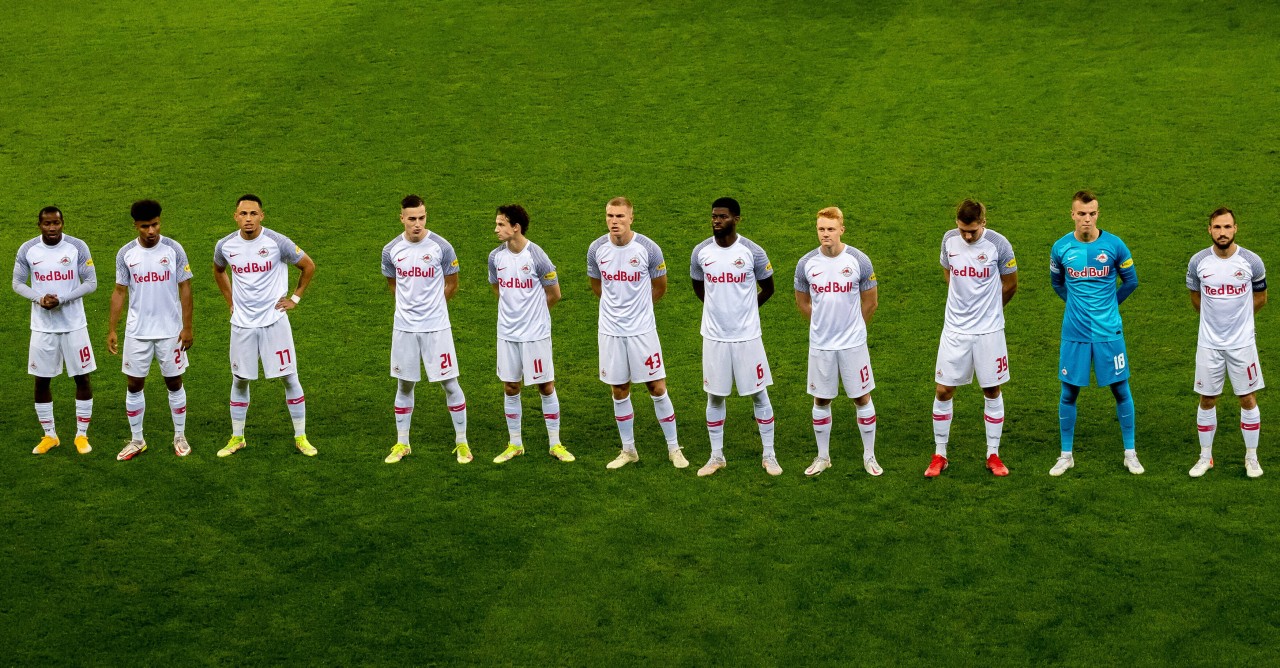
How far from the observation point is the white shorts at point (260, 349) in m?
10.1

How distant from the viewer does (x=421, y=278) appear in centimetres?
997

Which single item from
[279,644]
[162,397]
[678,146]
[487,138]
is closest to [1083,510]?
[279,644]

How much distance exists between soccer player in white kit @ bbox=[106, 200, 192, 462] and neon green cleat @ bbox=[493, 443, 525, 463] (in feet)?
8.30

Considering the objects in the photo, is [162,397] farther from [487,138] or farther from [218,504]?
[487,138]

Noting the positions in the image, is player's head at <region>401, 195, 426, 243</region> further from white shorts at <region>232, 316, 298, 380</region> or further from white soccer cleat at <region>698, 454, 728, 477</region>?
white soccer cleat at <region>698, 454, 728, 477</region>

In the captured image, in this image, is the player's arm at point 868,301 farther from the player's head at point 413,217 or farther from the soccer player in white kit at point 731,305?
the player's head at point 413,217

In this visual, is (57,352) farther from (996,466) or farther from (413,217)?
(996,466)

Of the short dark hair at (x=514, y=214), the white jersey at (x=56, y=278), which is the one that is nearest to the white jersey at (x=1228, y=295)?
the short dark hair at (x=514, y=214)

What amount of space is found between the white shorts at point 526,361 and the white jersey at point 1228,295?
4850mm

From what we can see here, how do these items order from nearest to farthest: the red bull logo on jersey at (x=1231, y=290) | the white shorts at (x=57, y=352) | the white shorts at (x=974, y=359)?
1. the red bull logo on jersey at (x=1231, y=290)
2. the white shorts at (x=974, y=359)
3. the white shorts at (x=57, y=352)

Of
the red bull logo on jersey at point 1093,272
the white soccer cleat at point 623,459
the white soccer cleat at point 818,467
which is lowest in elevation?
the white soccer cleat at point 818,467

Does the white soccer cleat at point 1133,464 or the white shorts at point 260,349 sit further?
the white shorts at point 260,349

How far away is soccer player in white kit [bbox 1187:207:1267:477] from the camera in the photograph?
9.23 m

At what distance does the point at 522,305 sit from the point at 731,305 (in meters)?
1.62
